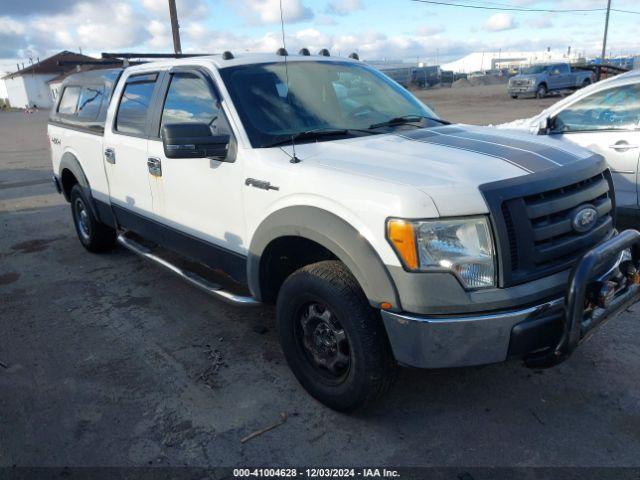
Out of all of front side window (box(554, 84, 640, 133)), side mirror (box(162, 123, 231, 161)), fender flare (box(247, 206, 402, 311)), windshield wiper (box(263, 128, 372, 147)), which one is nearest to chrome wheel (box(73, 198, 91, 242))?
Answer: side mirror (box(162, 123, 231, 161))

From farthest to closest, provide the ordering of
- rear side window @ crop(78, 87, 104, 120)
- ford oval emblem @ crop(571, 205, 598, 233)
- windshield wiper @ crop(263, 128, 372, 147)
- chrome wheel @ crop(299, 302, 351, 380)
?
rear side window @ crop(78, 87, 104, 120)
windshield wiper @ crop(263, 128, 372, 147)
chrome wheel @ crop(299, 302, 351, 380)
ford oval emblem @ crop(571, 205, 598, 233)

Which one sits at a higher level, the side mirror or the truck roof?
the truck roof

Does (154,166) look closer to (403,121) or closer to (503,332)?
(403,121)

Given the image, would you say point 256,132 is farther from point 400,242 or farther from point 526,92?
point 526,92

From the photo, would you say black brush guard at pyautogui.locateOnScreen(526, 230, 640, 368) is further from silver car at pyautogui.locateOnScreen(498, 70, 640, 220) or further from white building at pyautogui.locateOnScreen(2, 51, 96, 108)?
white building at pyautogui.locateOnScreen(2, 51, 96, 108)

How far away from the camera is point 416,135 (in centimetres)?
339

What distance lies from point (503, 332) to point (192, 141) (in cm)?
199

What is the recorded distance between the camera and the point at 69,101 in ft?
19.4

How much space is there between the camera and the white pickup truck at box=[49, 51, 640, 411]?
2430 mm

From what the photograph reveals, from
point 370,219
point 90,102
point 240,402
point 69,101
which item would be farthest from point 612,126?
point 69,101

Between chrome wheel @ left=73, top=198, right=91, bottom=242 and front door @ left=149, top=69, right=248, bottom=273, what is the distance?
1983 millimetres

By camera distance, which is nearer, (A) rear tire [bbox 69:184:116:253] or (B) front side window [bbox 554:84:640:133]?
(B) front side window [bbox 554:84:640:133]

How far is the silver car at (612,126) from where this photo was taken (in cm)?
511

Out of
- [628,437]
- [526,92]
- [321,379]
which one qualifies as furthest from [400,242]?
[526,92]
